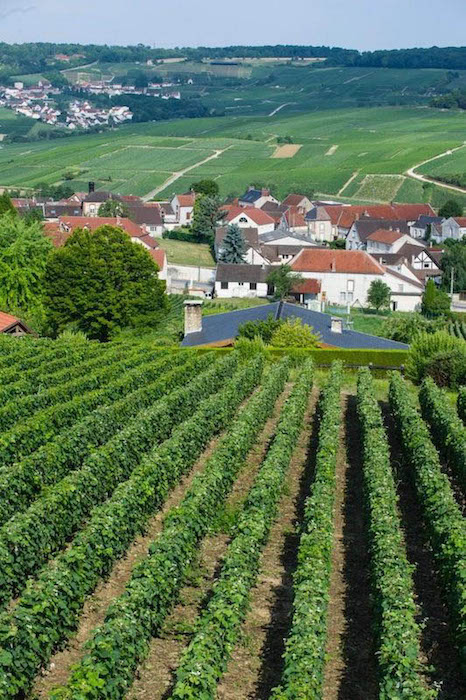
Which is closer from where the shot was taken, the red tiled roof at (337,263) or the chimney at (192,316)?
the chimney at (192,316)

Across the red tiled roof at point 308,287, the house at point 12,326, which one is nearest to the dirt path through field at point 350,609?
the house at point 12,326

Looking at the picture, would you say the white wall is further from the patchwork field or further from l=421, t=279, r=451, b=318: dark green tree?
the patchwork field

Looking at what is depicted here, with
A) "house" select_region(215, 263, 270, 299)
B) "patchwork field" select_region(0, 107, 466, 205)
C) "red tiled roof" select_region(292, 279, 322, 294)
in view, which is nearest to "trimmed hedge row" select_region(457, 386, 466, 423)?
"red tiled roof" select_region(292, 279, 322, 294)

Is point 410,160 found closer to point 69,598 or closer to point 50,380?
A: point 50,380

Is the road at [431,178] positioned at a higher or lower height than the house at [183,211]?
higher

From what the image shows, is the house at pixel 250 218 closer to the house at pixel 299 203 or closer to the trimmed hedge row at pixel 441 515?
the house at pixel 299 203

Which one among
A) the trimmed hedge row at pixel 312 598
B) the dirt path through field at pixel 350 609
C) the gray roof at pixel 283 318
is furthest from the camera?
the gray roof at pixel 283 318

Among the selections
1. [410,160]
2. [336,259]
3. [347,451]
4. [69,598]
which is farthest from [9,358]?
[410,160]

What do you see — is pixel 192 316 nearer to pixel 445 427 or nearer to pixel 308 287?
pixel 445 427
